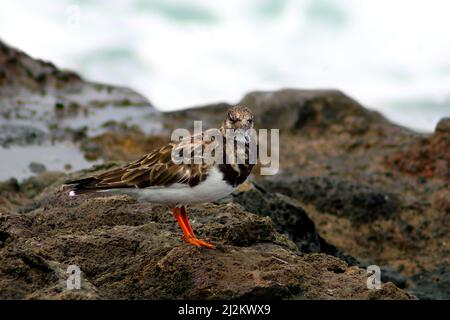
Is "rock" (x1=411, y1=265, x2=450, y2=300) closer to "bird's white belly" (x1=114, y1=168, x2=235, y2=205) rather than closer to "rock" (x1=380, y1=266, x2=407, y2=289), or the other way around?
"rock" (x1=380, y1=266, x2=407, y2=289)

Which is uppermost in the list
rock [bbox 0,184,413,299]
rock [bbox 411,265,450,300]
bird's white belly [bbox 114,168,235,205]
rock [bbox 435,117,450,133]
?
rock [bbox 435,117,450,133]

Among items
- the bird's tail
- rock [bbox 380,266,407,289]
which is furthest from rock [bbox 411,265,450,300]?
the bird's tail

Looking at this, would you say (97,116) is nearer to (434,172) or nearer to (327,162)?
(327,162)

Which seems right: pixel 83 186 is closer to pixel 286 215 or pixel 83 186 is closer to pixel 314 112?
pixel 286 215

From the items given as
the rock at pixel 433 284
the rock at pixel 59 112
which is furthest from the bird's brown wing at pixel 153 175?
the rock at pixel 59 112

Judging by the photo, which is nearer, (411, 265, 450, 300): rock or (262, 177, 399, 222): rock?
(411, 265, 450, 300): rock

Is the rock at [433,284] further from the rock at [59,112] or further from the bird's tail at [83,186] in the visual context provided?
the rock at [59,112]

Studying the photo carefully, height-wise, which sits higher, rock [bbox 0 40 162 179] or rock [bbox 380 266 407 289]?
rock [bbox 0 40 162 179]
